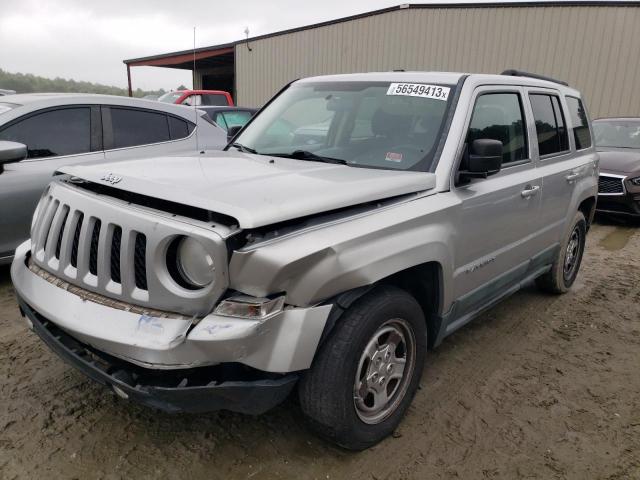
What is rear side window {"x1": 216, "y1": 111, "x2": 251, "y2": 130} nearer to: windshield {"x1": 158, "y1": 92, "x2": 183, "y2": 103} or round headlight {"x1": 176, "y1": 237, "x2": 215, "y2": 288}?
windshield {"x1": 158, "y1": 92, "x2": 183, "y2": 103}

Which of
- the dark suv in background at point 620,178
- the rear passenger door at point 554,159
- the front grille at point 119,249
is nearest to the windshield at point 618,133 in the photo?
the dark suv in background at point 620,178

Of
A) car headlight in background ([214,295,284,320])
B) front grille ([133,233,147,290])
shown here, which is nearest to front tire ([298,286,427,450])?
car headlight in background ([214,295,284,320])

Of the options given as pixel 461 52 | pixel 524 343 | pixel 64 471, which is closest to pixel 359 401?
pixel 64 471

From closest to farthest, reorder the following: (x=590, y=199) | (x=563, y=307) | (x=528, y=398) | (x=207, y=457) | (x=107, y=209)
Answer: (x=107, y=209), (x=207, y=457), (x=528, y=398), (x=563, y=307), (x=590, y=199)

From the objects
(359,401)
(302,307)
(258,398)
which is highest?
(302,307)

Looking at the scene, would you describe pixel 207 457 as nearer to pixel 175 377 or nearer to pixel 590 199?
pixel 175 377

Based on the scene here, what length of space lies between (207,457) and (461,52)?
50.2 feet

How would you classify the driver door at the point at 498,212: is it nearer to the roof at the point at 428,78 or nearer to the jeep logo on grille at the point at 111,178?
the roof at the point at 428,78

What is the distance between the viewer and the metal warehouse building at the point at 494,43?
13.5 meters

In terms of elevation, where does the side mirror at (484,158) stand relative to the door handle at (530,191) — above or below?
above

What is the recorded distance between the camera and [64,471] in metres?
2.30

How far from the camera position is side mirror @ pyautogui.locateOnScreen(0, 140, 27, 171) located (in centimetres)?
383

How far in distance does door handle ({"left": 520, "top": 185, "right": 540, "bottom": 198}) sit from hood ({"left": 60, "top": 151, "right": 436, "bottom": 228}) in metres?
1.04

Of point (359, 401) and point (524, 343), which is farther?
point (524, 343)
